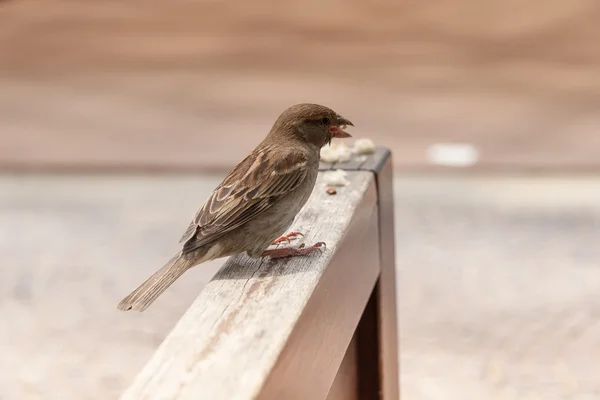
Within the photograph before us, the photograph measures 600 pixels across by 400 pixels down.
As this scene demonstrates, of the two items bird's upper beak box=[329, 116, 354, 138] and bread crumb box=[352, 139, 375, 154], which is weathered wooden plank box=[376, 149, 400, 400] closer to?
bread crumb box=[352, 139, 375, 154]

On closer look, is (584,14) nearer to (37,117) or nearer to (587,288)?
(587,288)

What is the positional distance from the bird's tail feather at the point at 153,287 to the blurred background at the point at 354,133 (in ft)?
4.90

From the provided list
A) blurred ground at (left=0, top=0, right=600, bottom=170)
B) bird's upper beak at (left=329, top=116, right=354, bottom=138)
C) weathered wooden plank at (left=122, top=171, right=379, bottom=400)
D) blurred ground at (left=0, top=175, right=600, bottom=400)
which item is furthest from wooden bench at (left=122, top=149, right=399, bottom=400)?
blurred ground at (left=0, top=0, right=600, bottom=170)

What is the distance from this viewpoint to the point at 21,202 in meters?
5.01

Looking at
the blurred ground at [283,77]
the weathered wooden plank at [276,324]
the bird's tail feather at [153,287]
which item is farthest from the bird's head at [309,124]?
the blurred ground at [283,77]

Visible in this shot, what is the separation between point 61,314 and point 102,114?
2.56 m

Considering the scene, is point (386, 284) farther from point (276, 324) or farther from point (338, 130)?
point (276, 324)

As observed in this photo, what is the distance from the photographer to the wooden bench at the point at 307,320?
1.17 meters

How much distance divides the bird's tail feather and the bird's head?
363 mm

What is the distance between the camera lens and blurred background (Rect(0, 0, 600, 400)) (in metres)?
3.35

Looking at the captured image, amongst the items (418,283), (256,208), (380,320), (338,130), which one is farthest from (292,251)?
(418,283)

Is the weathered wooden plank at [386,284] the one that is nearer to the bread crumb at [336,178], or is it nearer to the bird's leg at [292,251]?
the bread crumb at [336,178]

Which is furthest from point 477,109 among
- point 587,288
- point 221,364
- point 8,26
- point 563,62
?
point 221,364

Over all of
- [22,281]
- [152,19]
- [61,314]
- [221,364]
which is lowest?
[221,364]
